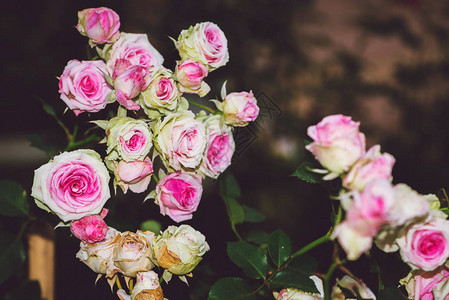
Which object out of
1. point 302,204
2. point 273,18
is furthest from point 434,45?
point 302,204

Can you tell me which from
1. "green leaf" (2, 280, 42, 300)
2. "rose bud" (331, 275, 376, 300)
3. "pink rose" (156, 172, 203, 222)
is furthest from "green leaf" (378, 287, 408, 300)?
"green leaf" (2, 280, 42, 300)

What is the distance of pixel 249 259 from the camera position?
24.2 inches

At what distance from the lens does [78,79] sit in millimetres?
612

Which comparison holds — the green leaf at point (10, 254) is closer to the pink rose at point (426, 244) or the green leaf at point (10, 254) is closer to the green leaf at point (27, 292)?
the green leaf at point (27, 292)

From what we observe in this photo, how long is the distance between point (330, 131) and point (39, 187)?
0.37 m

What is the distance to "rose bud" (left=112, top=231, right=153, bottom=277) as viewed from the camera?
21.5 inches

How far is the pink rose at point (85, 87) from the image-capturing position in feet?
1.99

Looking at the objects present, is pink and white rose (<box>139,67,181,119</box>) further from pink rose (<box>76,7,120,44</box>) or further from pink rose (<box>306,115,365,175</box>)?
pink rose (<box>306,115,365,175</box>)

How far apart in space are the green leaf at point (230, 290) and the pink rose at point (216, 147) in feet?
0.48

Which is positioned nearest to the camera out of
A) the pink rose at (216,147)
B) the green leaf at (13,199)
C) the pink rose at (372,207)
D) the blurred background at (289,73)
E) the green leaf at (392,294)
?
the pink rose at (372,207)

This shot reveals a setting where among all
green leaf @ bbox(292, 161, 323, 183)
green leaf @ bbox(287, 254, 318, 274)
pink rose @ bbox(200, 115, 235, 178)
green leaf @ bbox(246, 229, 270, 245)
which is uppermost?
green leaf @ bbox(292, 161, 323, 183)

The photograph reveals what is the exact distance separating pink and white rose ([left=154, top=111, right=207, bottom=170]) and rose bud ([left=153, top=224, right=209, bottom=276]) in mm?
88

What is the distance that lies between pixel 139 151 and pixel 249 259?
21 centimetres

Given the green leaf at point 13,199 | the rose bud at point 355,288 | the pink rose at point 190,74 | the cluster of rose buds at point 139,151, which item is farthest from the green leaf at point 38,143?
the rose bud at point 355,288
